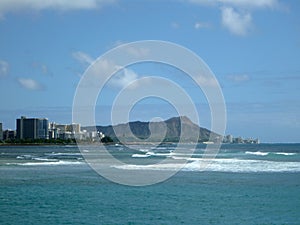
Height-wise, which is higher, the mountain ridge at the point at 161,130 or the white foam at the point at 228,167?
the mountain ridge at the point at 161,130

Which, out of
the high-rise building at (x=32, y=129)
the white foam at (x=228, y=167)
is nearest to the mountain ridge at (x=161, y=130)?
the white foam at (x=228, y=167)

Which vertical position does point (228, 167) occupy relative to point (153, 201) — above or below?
above

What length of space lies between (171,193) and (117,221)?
834cm

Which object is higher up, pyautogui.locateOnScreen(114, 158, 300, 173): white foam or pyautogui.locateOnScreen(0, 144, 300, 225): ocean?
pyautogui.locateOnScreen(114, 158, 300, 173): white foam

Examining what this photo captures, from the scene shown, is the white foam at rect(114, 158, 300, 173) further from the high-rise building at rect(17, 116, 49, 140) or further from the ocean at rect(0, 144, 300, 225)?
the high-rise building at rect(17, 116, 49, 140)

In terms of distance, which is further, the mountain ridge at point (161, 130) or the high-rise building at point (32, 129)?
the high-rise building at point (32, 129)

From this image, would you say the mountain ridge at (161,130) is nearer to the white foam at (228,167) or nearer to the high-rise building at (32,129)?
the white foam at (228,167)

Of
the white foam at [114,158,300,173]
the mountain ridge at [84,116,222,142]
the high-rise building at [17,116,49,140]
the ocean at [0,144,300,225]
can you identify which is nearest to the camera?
the ocean at [0,144,300,225]

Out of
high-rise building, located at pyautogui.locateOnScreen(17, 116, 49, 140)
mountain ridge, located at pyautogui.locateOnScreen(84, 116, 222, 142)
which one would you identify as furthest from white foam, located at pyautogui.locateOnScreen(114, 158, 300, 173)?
high-rise building, located at pyautogui.locateOnScreen(17, 116, 49, 140)

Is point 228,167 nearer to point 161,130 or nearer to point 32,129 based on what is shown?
point 161,130

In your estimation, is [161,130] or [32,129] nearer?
[161,130]

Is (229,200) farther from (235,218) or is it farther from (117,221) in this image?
(117,221)

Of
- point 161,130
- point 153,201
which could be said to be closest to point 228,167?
point 161,130

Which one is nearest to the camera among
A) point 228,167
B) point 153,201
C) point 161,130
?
point 153,201
